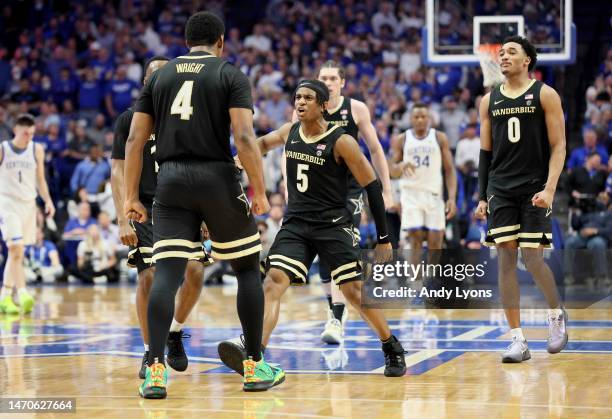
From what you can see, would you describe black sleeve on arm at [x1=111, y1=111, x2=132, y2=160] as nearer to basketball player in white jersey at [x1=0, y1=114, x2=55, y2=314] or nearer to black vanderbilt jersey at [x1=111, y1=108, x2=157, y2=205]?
black vanderbilt jersey at [x1=111, y1=108, x2=157, y2=205]

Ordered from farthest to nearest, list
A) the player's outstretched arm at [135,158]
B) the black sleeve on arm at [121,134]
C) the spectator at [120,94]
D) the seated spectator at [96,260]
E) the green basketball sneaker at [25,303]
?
the spectator at [120,94] → the seated spectator at [96,260] → the green basketball sneaker at [25,303] → the black sleeve on arm at [121,134] → the player's outstretched arm at [135,158]

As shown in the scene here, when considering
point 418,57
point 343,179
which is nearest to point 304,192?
point 343,179

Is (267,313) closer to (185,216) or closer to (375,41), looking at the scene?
(185,216)

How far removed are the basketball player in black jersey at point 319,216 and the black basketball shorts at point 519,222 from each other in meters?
1.21

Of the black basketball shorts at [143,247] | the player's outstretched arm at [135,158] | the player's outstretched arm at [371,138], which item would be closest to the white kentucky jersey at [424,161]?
the player's outstretched arm at [371,138]

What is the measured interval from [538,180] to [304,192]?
181 centimetres

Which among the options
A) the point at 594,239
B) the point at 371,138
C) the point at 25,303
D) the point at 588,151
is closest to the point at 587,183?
the point at 588,151

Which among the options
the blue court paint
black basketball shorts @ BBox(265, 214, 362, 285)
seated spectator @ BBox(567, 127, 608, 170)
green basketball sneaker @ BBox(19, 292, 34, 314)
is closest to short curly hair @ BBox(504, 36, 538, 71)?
black basketball shorts @ BBox(265, 214, 362, 285)

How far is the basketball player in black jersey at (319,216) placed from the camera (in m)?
7.20

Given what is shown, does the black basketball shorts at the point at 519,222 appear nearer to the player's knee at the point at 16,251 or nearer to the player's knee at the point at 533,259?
the player's knee at the point at 533,259

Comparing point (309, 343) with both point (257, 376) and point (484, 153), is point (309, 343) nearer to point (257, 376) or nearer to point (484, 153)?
point (484, 153)

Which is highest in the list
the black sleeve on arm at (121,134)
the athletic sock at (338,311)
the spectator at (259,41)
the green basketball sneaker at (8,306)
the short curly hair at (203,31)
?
the spectator at (259,41)

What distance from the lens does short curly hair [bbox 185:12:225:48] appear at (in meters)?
6.39

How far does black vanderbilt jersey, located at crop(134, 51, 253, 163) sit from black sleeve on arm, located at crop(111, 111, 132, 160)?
1054 millimetres
